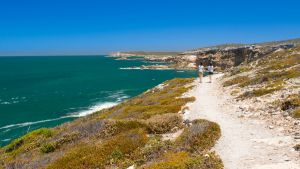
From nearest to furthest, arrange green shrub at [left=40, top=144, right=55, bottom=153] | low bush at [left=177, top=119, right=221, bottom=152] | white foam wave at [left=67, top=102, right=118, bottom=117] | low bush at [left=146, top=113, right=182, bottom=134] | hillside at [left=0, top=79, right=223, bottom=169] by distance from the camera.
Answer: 1. hillside at [left=0, top=79, right=223, bottom=169]
2. low bush at [left=177, top=119, right=221, bottom=152]
3. green shrub at [left=40, top=144, right=55, bottom=153]
4. low bush at [left=146, top=113, right=182, bottom=134]
5. white foam wave at [left=67, top=102, right=118, bottom=117]

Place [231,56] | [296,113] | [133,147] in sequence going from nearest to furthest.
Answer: [133,147], [296,113], [231,56]

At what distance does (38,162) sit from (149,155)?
212 inches

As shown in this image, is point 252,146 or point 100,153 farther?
point 100,153

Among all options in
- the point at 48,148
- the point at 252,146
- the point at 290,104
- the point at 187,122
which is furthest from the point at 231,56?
the point at 252,146

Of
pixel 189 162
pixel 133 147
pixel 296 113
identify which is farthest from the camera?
pixel 296 113

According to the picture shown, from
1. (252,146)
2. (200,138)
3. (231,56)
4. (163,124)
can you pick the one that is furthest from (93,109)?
(231,56)

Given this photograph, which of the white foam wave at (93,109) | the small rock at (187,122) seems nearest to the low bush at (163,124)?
the small rock at (187,122)

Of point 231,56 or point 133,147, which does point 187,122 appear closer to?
point 133,147

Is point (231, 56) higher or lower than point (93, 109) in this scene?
higher

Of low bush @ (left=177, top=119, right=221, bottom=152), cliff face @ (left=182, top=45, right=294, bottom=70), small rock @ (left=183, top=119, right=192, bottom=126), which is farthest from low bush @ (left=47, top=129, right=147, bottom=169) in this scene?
cliff face @ (left=182, top=45, right=294, bottom=70)

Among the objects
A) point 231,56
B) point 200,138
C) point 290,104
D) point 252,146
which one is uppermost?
point 290,104

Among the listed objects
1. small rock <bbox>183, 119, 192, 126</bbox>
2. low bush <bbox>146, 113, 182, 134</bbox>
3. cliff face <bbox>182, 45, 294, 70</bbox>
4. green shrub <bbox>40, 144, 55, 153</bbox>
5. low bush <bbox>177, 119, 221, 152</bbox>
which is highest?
low bush <bbox>177, 119, 221, 152</bbox>

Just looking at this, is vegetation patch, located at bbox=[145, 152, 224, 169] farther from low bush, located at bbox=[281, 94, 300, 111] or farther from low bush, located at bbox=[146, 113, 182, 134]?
low bush, located at bbox=[281, 94, 300, 111]

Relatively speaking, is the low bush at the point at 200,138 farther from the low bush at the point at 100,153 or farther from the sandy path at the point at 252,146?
the low bush at the point at 100,153
